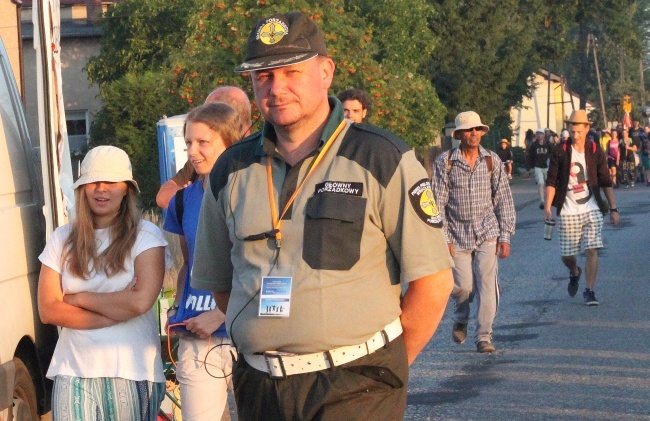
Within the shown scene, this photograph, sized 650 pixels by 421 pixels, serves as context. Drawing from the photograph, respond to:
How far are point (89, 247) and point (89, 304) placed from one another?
0.22 m

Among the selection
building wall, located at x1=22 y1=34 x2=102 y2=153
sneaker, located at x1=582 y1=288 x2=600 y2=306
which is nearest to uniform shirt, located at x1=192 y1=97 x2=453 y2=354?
sneaker, located at x1=582 y1=288 x2=600 y2=306

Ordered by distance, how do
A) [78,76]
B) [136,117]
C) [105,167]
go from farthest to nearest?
[78,76]
[136,117]
[105,167]

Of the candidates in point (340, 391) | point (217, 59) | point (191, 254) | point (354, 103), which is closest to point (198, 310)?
point (191, 254)

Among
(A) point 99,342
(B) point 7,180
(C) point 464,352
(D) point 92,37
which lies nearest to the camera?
(A) point 99,342

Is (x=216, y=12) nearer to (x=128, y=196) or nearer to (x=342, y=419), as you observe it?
(x=128, y=196)

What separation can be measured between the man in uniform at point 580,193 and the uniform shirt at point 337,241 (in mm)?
8681

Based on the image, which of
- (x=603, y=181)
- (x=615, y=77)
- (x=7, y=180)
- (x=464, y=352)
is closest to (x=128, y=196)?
(x=7, y=180)

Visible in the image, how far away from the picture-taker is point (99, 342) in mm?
4750

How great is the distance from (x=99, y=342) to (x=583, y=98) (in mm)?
64930

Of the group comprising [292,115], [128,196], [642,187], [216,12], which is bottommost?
[642,187]

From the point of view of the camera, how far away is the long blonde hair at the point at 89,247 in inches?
187

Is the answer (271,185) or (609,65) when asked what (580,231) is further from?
(609,65)

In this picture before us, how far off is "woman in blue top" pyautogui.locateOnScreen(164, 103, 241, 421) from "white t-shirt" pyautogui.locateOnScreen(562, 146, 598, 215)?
291 inches

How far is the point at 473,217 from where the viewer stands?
9719 mm
